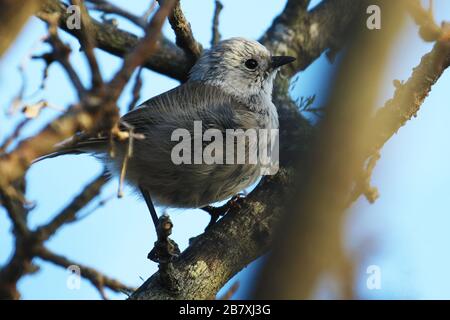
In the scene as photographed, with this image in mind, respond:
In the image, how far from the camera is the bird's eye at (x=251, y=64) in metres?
5.82

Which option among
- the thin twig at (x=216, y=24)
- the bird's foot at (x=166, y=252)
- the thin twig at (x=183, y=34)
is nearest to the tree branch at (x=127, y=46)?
the thin twig at (x=183, y=34)

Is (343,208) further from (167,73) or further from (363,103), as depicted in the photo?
(167,73)

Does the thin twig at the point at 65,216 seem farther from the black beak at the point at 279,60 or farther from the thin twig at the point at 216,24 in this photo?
the black beak at the point at 279,60

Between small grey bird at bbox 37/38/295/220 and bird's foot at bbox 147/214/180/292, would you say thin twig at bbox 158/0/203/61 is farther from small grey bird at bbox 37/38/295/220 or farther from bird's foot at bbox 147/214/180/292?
bird's foot at bbox 147/214/180/292

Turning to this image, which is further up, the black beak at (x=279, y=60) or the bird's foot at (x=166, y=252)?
the black beak at (x=279, y=60)

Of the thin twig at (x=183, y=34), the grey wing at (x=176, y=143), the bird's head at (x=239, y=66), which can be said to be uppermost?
the thin twig at (x=183, y=34)

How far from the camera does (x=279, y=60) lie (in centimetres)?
569

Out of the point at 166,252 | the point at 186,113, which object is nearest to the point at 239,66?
the point at 186,113

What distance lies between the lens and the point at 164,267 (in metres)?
3.44

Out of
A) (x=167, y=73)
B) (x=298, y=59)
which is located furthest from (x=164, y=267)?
(x=298, y=59)

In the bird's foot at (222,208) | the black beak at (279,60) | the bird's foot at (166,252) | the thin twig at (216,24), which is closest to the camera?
the bird's foot at (166,252)

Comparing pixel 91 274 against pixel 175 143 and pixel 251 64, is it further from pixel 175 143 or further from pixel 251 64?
pixel 251 64

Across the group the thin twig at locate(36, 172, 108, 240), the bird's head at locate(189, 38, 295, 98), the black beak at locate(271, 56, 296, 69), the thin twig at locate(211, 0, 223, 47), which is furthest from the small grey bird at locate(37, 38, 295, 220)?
the thin twig at locate(36, 172, 108, 240)

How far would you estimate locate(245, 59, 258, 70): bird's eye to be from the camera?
5.82m
